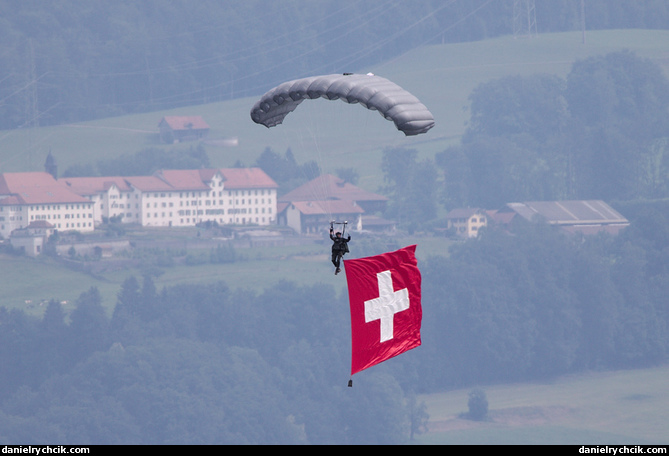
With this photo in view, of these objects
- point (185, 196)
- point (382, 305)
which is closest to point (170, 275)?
point (185, 196)

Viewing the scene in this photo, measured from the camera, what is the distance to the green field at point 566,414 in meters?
129

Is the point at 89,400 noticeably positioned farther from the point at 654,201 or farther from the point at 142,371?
the point at 654,201

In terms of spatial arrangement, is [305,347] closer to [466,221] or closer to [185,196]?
[185,196]

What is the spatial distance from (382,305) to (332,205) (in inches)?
5440

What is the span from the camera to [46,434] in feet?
465

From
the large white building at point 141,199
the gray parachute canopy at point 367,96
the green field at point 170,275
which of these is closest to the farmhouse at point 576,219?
the green field at point 170,275

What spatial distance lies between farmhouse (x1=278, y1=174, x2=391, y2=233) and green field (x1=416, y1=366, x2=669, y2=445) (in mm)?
36190

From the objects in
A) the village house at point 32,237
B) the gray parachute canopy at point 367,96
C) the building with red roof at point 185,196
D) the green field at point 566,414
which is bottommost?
the green field at point 566,414

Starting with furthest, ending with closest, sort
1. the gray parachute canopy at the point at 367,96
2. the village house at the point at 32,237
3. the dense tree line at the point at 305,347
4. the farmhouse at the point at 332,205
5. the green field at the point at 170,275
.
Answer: the farmhouse at the point at 332,205 < the village house at the point at 32,237 < the green field at the point at 170,275 < the dense tree line at the point at 305,347 < the gray parachute canopy at the point at 367,96

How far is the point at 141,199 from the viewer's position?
18350cm

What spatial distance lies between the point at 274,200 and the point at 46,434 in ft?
194

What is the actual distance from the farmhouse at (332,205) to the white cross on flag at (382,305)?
13662cm

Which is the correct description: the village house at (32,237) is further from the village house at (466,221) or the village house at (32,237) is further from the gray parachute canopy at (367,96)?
the gray parachute canopy at (367,96)

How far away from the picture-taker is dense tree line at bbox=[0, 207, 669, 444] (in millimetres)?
146500
